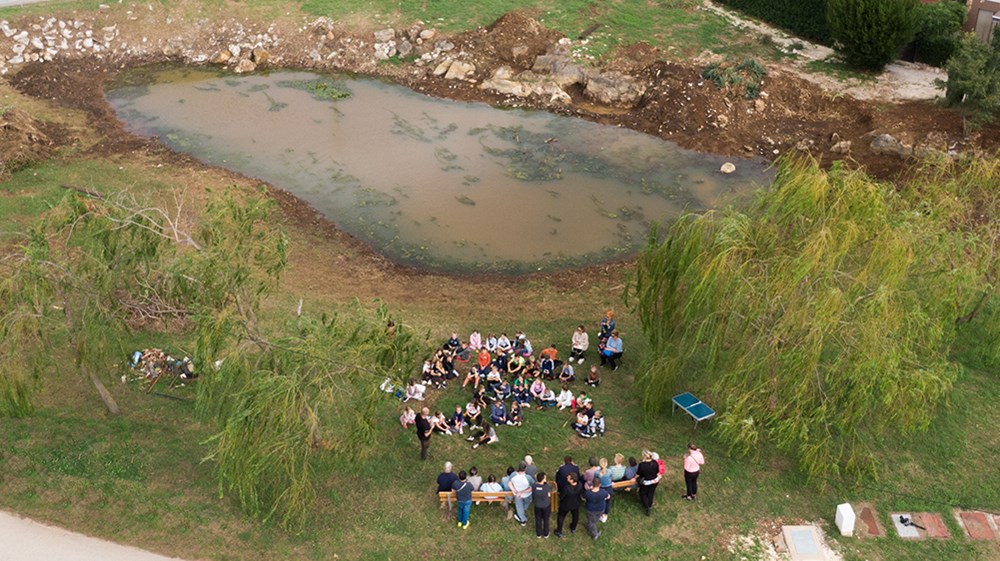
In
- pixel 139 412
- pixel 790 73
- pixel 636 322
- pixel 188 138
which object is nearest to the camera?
pixel 139 412

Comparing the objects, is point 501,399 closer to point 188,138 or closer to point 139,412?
point 139,412

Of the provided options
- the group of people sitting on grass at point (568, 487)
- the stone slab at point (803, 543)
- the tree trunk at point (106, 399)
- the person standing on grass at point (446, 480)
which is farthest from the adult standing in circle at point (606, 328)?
the tree trunk at point (106, 399)

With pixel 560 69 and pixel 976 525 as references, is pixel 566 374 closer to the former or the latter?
pixel 976 525

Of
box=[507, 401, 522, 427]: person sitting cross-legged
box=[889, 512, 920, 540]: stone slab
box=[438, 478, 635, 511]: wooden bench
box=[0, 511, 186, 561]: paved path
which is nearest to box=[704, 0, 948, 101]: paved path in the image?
box=[889, 512, 920, 540]: stone slab

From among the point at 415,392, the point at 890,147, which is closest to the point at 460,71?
the point at 890,147

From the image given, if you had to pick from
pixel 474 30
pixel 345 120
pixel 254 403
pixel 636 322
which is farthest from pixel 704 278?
pixel 474 30

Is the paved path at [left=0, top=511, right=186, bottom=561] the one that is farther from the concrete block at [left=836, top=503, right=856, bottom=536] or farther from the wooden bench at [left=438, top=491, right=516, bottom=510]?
the concrete block at [left=836, top=503, right=856, bottom=536]
